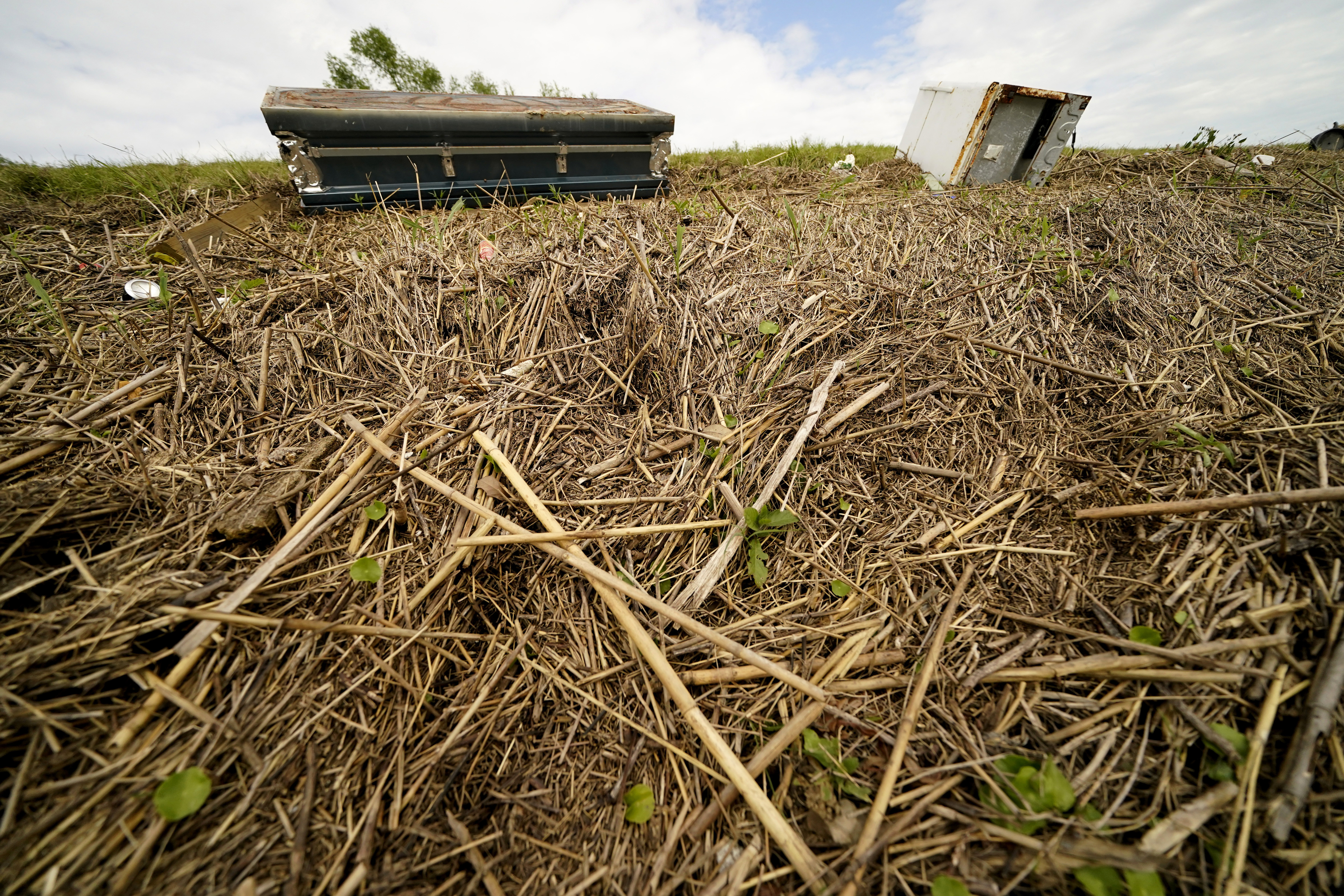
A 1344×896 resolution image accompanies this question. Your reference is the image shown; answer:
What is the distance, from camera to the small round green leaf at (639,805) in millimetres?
1271

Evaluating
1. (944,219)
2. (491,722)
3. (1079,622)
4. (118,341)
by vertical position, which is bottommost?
(491,722)

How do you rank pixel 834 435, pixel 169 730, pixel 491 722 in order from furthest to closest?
pixel 834 435
pixel 491 722
pixel 169 730

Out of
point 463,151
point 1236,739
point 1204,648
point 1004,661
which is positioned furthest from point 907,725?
point 463,151

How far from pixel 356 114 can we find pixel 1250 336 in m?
Result: 6.30

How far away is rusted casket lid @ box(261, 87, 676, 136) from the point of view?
12.2ft

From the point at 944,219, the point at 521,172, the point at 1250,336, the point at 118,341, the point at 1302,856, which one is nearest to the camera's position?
the point at 1302,856

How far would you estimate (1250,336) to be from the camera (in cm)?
243

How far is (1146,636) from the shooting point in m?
1.42

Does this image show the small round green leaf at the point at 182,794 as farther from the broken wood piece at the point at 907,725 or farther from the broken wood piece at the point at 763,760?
the broken wood piece at the point at 907,725

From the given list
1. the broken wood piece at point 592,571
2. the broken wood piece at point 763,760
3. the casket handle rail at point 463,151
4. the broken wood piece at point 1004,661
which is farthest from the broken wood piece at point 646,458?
the casket handle rail at point 463,151

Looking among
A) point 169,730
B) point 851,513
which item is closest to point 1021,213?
point 851,513

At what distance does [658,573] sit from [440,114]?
4.73 m

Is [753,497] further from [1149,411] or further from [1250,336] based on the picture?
[1250,336]

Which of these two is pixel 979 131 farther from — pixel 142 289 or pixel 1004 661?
pixel 142 289
